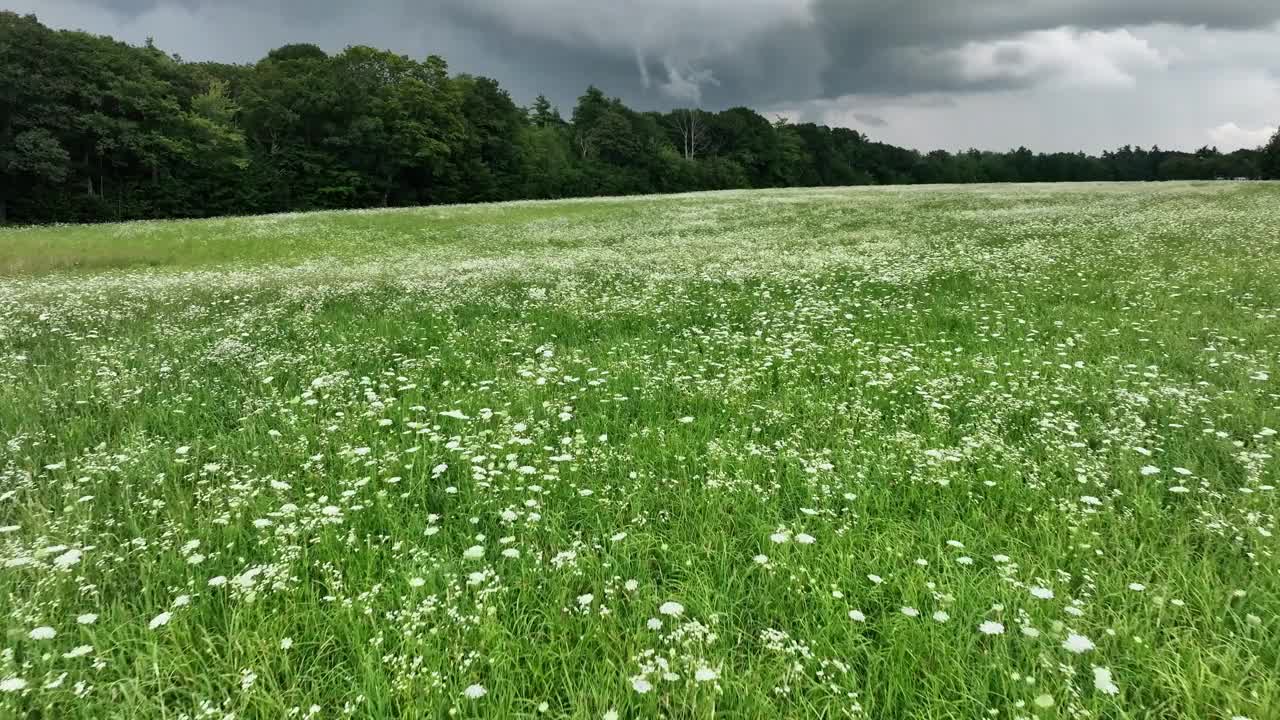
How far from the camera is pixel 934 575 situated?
12.4ft

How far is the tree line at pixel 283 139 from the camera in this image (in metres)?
54.8

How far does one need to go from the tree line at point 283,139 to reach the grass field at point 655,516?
2531 inches

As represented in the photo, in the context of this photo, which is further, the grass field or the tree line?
the tree line

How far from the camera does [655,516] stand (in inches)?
180

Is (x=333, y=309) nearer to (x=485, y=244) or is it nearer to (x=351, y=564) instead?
(x=351, y=564)

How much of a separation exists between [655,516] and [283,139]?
83.5 meters

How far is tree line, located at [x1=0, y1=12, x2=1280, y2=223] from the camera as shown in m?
54.8

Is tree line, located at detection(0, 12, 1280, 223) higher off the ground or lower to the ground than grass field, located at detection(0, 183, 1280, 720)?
higher

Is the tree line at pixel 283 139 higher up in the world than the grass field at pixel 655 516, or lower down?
higher up

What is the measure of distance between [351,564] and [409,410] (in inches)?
115

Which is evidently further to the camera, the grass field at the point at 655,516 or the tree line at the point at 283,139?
the tree line at the point at 283,139

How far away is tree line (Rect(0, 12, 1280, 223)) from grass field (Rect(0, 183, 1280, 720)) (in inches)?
2531

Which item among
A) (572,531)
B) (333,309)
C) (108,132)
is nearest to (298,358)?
(333,309)

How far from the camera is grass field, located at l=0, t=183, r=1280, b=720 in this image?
3037 millimetres
